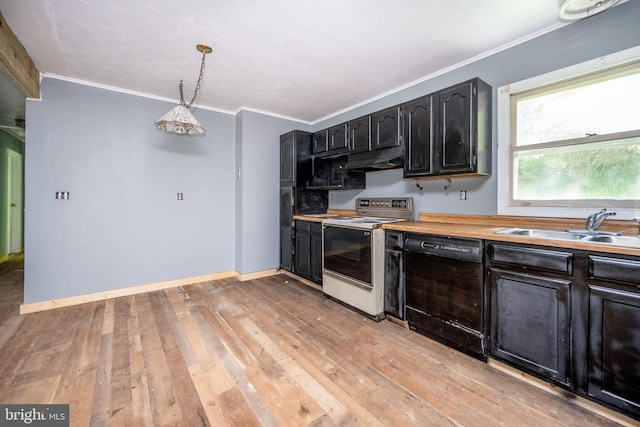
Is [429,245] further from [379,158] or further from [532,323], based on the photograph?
[379,158]

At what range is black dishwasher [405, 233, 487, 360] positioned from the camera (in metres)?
1.93

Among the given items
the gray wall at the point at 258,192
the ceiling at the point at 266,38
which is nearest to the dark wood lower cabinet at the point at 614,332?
the ceiling at the point at 266,38

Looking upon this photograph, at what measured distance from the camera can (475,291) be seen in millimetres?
1939

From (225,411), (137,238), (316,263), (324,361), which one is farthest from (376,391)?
(137,238)

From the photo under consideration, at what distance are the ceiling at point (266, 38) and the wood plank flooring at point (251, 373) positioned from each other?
2.53m

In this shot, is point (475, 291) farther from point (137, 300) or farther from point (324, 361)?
point (137, 300)

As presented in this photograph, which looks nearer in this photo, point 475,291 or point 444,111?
point 475,291

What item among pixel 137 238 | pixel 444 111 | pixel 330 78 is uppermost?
pixel 330 78

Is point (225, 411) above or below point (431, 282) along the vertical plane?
below

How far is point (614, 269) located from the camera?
1.38m

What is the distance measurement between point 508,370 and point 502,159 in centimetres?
168

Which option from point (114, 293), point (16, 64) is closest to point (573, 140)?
point (16, 64)

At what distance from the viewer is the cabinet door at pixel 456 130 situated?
2.23 metres

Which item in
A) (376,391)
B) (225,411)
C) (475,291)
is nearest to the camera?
(225,411)
